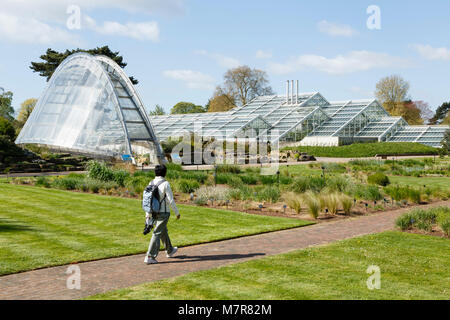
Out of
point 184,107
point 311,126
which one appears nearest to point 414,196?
point 311,126

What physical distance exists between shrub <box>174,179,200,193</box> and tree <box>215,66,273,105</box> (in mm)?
65188

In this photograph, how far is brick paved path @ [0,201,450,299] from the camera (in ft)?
22.2

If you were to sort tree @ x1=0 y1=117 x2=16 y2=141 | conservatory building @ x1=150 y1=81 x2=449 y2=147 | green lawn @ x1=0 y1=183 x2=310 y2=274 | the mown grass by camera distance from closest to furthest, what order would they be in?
green lawn @ x1=0 y1=183 x2=310 y2=274 < tree @ x1=0 y1=117 x2=16 y2=141 < the mown grass < conservatory building @ x1=150 y1=81 x2=449 y2=147

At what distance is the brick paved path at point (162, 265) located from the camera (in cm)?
675

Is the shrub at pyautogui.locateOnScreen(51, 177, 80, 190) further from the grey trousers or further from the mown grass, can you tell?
the mown grass

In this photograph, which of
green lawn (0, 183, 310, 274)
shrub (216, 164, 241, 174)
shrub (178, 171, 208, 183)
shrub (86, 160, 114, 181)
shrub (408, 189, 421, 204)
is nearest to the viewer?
green lawn (0, 183, 310, 274)

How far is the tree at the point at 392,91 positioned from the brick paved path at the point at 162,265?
72.4 meters

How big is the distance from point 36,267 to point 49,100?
34708 millimetres

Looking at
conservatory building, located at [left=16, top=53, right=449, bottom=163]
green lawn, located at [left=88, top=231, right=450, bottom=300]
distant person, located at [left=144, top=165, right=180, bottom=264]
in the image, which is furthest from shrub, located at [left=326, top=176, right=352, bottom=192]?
conservatory building, located at [left=16, top=53, right=449, bottom=163]

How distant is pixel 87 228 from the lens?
11.2 metres

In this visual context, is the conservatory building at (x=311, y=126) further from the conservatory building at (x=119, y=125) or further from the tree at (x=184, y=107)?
the tree at (x=184, y=107)

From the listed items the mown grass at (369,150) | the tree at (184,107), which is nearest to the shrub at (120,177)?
the mown grass at (369,150)

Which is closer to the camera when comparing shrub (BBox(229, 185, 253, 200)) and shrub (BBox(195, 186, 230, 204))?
shrub (BBox(195, 186, 230, 204))
